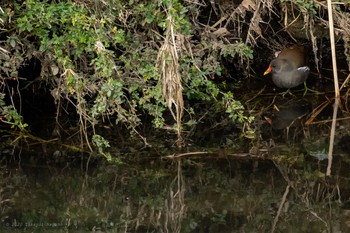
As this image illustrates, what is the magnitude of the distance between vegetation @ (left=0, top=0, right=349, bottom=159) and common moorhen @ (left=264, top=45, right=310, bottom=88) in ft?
1.85

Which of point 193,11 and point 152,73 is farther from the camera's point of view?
point 193,11

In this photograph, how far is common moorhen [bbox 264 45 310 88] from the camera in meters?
6.26

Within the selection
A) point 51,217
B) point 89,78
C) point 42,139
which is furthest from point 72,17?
point 51,217

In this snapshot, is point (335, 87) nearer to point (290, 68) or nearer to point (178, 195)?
point (290, 68)

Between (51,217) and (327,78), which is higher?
(327,78)

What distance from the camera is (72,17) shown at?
193 inches

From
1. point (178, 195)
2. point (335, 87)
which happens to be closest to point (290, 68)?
point (335, 87)

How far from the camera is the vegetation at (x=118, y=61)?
4.96m

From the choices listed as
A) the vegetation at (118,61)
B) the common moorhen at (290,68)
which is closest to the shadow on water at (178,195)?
the vegetation at (118,61)

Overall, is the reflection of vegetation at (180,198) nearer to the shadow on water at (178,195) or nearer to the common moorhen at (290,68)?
the shadow on water at (178,195)

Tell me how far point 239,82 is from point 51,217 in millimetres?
2574

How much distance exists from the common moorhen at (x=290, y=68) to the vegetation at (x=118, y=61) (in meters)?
0.56

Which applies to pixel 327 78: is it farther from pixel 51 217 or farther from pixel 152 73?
pixel 51 217

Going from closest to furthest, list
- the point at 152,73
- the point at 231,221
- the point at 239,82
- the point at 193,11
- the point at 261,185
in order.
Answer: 1. the point at 231,221
2. the point at 261,185
3. the point at 152,73
4. the point at 193,11
5. the point at 239,82
